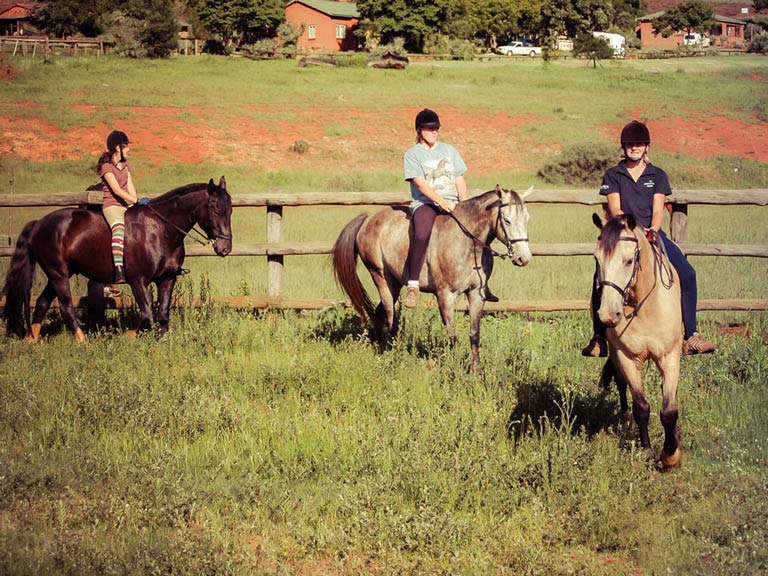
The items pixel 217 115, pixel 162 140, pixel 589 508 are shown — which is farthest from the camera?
pixel 217 115

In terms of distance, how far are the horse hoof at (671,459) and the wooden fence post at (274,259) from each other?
6294 mm

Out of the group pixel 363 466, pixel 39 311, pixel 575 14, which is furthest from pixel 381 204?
pixel 575 14

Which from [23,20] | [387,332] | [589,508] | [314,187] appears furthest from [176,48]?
[589,508]

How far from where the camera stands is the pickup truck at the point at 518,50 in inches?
3149

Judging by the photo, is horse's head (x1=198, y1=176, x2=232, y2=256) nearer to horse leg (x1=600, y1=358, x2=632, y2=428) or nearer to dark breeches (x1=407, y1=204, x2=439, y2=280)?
dark breeches (x1=407, y1=204, x2=439, y2=280)

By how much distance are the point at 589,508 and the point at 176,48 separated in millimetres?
62946

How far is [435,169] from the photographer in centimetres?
930

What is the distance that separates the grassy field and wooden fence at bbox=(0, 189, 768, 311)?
1.06 feet

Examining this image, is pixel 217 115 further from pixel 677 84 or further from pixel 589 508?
pixel 589 508

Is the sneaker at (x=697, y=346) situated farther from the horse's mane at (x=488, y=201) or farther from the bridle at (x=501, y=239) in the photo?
the horse's mane at (x=488, y=201)

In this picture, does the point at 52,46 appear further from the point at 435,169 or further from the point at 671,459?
the point at 671,459

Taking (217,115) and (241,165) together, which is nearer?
(241,165)

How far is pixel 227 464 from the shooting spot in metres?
6.95

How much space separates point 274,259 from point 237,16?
64316 millimetres
